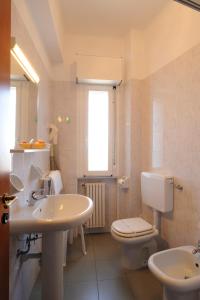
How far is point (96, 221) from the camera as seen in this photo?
8.91 ft

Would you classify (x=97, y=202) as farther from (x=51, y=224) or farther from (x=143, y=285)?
(x=51, y=224)

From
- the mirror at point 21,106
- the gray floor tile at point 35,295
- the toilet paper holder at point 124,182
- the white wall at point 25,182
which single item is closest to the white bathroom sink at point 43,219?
the white wall at point 25,182

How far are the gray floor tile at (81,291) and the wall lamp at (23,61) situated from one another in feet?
6.15

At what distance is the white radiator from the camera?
2.70m

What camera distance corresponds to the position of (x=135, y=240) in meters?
1.86

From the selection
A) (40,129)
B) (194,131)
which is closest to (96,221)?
(40,129)

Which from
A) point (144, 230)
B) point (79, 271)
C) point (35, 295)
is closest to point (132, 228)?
point (144, 230)

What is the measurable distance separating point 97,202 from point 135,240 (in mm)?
932

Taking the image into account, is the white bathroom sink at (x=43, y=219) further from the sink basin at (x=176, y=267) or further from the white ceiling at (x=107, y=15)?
the white ceiling at (x=107, y=15)

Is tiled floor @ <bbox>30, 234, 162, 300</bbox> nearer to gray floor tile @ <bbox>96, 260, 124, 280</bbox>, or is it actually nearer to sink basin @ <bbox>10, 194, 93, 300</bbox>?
gray floor tile @ <bbox>96, 260, 124, 280</bbox>

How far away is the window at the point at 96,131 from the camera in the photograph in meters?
2.73

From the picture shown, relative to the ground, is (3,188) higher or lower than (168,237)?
higher

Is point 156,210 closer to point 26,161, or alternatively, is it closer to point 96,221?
point 96,221

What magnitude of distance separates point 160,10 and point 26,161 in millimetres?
2135
